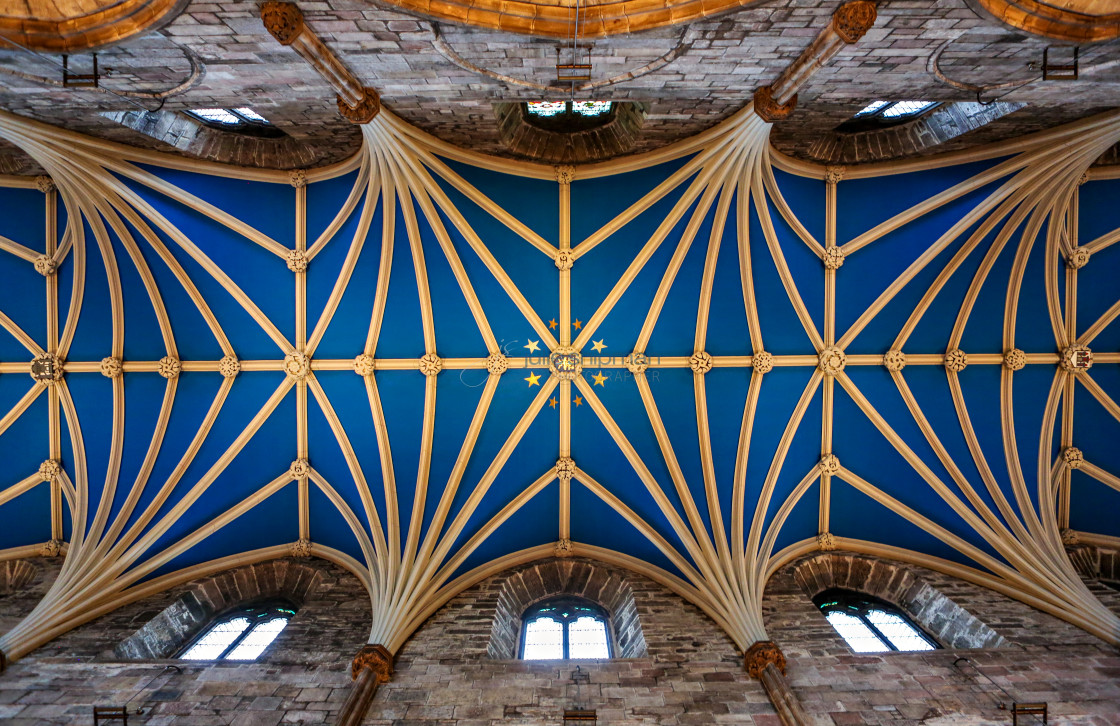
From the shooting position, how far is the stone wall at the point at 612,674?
7180 mm

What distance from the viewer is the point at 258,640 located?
957 centimetres

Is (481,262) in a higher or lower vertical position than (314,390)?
higher

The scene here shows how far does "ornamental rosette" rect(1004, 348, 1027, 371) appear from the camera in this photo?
36.1ft

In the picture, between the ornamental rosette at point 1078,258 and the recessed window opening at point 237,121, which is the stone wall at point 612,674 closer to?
the ornamental rosette at point 1078,258

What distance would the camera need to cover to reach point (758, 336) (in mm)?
11156

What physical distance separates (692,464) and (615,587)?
291 centimetres

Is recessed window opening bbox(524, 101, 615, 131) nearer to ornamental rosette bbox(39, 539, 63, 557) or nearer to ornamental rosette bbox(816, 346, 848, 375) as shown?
ornamental rosette bbox(816, 346, 848, 375)

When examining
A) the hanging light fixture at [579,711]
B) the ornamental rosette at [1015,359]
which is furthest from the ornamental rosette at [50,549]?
the ornamental rosette at [1015,359]

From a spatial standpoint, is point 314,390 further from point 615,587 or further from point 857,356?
point 857,356

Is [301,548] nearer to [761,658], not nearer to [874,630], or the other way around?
[761,658]

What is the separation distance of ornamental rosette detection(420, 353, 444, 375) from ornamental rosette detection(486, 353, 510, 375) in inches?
39.5

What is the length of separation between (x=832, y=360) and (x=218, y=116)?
1287cm

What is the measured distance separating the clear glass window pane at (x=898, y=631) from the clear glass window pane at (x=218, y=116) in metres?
15.1

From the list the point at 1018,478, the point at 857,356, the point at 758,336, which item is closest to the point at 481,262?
the point at 758,336
